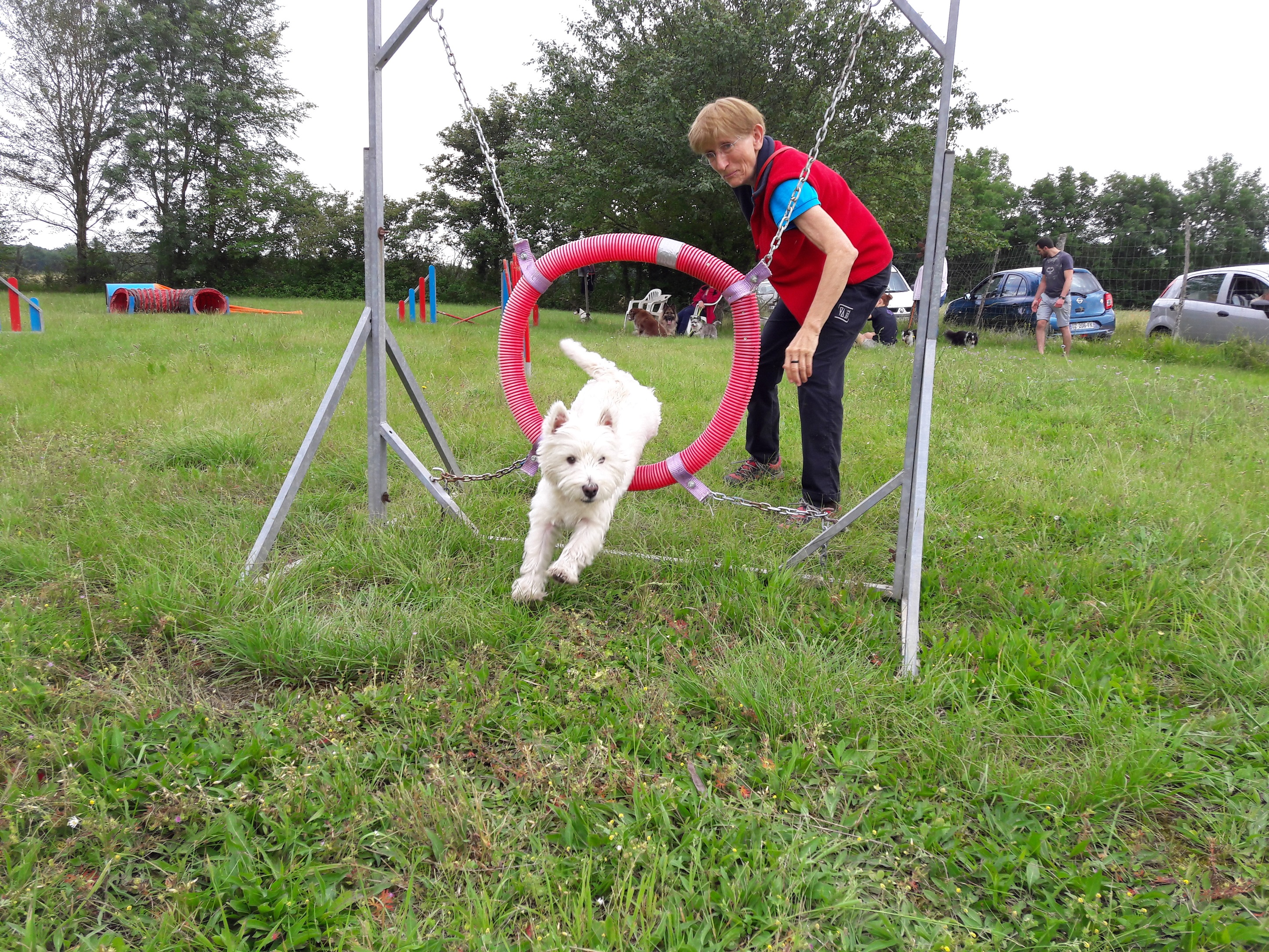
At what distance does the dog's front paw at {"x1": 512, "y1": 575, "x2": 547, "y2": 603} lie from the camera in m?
3.09

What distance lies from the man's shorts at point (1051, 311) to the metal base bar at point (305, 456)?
12399 mm

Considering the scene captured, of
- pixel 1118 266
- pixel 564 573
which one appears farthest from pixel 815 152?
pixel 1118 266

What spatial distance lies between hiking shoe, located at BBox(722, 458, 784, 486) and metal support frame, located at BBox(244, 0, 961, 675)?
120 cm

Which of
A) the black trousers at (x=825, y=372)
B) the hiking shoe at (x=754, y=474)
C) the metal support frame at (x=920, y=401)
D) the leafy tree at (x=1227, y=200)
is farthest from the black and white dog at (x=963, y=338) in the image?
the leafy tree at (x=1227, y=200)

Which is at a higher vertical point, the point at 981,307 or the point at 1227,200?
the point at 1227,200

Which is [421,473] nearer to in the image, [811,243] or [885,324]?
[811,243]

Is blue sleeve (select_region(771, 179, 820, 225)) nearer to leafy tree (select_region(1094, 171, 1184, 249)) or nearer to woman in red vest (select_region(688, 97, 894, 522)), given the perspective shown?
woman in red vest (select_region(688, 97, 894, 522))

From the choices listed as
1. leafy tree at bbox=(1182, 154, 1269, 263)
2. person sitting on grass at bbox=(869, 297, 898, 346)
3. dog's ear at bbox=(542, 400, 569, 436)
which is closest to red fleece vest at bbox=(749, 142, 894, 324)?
dog's ear at bbox=(542, 400, 569, 436)

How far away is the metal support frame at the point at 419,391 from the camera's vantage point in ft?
9.72

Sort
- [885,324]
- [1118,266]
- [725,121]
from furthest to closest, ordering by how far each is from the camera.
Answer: [1118,266], [885,324], [725,121]

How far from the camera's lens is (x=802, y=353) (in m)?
3.12

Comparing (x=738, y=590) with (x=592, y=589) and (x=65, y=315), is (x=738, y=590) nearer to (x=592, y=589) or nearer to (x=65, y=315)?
(x=592, y=589)

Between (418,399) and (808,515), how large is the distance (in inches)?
88.2

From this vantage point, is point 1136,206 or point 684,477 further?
point 1136,206
